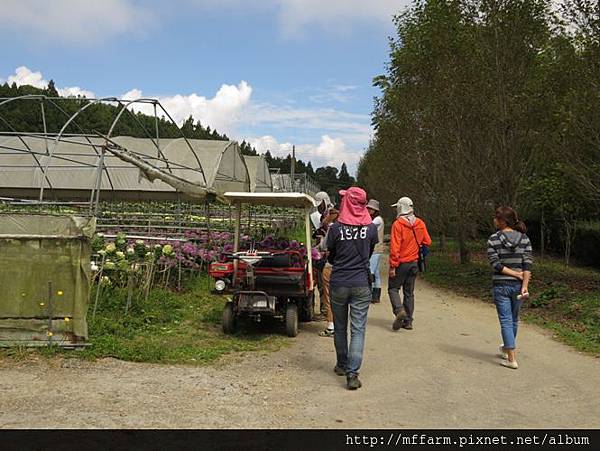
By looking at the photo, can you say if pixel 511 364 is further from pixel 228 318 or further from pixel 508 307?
→ pixel 228 318

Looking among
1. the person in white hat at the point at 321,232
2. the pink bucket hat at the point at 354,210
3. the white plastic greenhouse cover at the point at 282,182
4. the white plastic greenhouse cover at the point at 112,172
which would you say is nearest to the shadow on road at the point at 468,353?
the person in white hat at the point at 321,232

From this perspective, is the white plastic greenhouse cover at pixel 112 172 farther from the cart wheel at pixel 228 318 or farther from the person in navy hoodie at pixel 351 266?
the person in navy hoodie at pixel 351 266

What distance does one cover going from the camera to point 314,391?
5832mm

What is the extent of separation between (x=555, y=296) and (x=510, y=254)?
5696 mm

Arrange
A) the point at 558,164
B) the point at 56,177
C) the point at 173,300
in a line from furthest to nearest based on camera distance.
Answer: the point at 56,177, the point at 558,164, the point at 173,300

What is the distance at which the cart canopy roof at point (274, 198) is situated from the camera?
8.44m

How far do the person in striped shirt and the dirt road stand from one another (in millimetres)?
446

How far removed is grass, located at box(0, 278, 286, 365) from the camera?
6.81 m

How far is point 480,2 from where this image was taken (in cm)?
1462

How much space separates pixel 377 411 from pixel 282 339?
9.84 ft

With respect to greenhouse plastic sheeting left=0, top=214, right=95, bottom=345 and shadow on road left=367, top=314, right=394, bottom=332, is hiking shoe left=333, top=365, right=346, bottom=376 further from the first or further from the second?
greenhouse plastic sheeting left=0, top=214, right=95, bottom=345

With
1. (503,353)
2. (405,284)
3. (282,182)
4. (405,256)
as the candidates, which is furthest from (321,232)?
(282,182)
